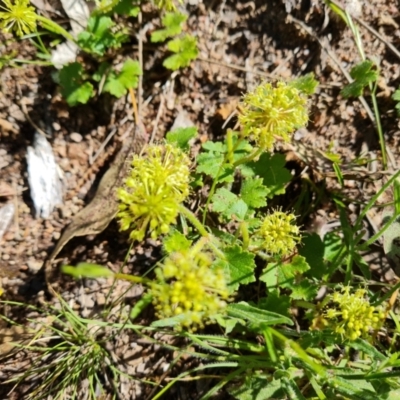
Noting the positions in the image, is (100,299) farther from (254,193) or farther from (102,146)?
(254,193)

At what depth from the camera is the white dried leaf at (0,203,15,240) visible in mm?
3256

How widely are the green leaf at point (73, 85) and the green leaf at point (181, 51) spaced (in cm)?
61

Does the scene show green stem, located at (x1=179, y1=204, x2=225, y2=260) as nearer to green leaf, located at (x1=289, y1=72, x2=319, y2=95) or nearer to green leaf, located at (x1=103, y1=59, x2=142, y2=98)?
green leaf, located at (x1=103, y1=59, x2=142, y2=98)

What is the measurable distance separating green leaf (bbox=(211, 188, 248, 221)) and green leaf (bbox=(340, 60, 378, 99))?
4.40 feet

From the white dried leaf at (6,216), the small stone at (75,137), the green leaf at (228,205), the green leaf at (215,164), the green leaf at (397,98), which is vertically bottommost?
the white dried leaf at (6,216)

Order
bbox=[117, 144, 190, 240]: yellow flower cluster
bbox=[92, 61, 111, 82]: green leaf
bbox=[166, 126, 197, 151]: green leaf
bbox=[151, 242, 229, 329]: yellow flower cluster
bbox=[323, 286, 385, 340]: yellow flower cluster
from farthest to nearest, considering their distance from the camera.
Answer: bbox=[92, 61, 111, 82]: green leaf, bbox=[166, 126, 197, 151]: green leaf, bbox=[323, 286, 385, 340]: yellow flower cluster, bbox=[117, 144, 190, 240]: yellow flower cluster, bbox=[151, 242, 229, 329]: yellow flower cluster

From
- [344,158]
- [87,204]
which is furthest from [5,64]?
[344,158]

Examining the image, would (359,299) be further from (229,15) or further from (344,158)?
(229,15)

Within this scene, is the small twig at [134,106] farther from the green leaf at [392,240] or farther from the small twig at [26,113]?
the green leaf at [392,240]

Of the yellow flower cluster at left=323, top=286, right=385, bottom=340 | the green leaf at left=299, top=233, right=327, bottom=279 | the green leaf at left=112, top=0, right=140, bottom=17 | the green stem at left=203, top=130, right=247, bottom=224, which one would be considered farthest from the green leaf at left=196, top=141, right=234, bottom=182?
the green leaf at left=112, top=0, right=140, bottom=17

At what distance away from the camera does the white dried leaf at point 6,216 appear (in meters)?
3.26

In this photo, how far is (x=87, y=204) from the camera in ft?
11.2

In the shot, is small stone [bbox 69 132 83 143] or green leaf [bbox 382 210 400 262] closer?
green leaf [bbox 382 210 400 262]

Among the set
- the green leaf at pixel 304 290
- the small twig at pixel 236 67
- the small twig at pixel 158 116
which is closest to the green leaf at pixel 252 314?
the green leaf at pixel 304 290
